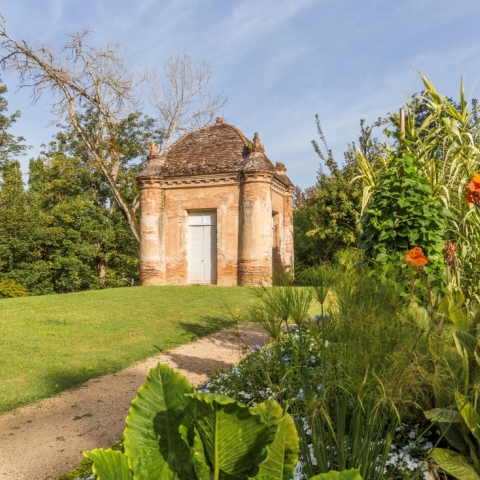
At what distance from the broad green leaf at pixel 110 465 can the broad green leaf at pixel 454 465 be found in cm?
144

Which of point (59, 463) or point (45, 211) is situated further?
point (45, 211)

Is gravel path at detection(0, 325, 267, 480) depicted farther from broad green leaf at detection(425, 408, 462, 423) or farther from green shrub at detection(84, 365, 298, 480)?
broad green leaf at detection(425, 408, 462, 423)

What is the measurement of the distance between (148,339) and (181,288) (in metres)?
6.67

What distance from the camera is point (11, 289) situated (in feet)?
63.7

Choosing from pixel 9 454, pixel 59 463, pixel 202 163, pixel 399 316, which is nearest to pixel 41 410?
pixel 9 454

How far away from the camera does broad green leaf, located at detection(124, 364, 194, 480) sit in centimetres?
171

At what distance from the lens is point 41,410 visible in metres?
4.72

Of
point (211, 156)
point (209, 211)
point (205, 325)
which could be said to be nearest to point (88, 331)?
point (205, 325)

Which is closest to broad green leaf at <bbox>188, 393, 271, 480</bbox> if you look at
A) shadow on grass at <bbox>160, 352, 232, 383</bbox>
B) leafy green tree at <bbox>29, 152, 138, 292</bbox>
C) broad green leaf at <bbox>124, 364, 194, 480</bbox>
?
broad green leaf at <bbox>124, 364, 194, 480</bbox>

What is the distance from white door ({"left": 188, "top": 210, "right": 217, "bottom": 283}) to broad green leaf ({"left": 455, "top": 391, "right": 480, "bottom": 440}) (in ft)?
48.7

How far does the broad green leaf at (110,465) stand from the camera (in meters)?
1.54

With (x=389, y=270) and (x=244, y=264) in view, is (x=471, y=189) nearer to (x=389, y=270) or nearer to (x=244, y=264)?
(x=389, y=270)

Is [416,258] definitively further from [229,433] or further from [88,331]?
[88,331]

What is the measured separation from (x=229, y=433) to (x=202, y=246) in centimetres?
1566
